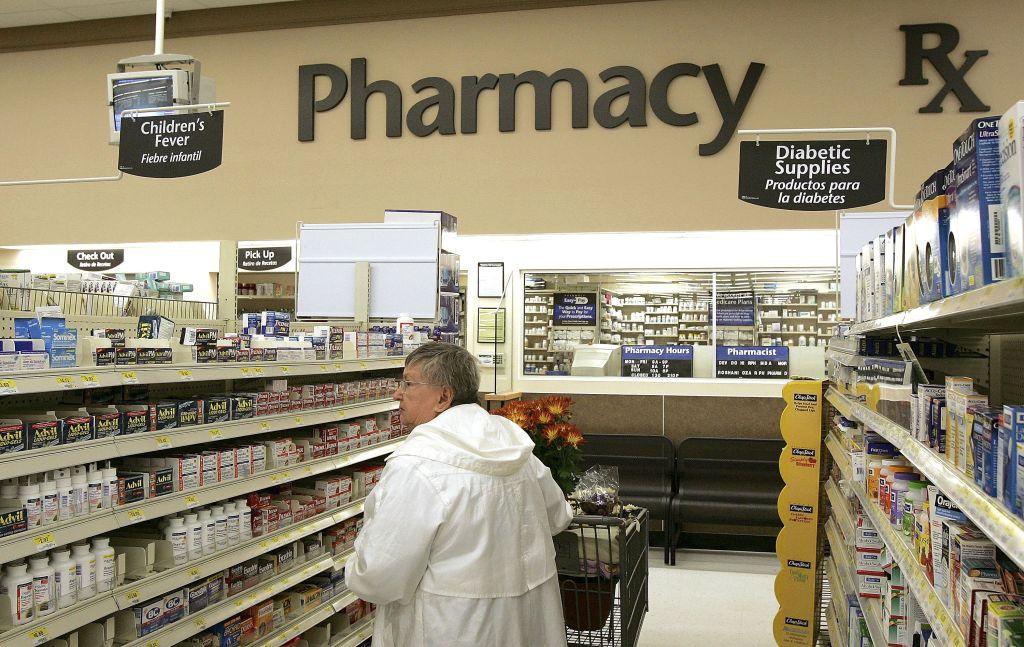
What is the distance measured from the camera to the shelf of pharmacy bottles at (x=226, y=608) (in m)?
2.92

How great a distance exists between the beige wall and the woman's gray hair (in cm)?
595

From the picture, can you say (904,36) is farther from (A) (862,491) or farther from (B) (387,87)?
(A) (862,491)

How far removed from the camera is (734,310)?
27.0 feet

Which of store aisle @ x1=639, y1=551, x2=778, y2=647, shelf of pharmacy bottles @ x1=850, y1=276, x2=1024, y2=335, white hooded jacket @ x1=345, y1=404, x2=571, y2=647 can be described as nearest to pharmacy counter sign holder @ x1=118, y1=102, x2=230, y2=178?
white hooded jacket @ x1=345, y1=404, x2=571, y2=647

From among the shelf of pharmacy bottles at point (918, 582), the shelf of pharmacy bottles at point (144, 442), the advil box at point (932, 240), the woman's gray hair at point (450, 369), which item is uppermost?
the advil box at point (932, 240)

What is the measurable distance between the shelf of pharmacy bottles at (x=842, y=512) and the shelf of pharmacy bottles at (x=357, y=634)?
2.22m

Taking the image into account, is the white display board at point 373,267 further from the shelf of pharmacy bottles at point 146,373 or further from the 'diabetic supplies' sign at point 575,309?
the 'diabetic supplies' sign at point 575,309

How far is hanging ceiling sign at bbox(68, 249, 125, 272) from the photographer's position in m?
9.58

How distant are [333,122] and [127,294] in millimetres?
4313

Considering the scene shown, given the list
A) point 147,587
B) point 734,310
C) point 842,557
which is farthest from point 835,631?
point 734,310

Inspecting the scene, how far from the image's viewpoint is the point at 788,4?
8234 millimetres

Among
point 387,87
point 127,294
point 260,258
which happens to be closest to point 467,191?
point 387,87

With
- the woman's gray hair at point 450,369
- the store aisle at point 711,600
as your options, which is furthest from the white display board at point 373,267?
the woman's gray hair at point 450,369

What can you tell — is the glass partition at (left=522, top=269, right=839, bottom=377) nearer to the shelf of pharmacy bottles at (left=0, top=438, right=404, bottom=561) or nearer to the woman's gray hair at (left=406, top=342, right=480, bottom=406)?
the shelf of pharmacy bottles at (left=0, top=438, right=404, bottom=561)
